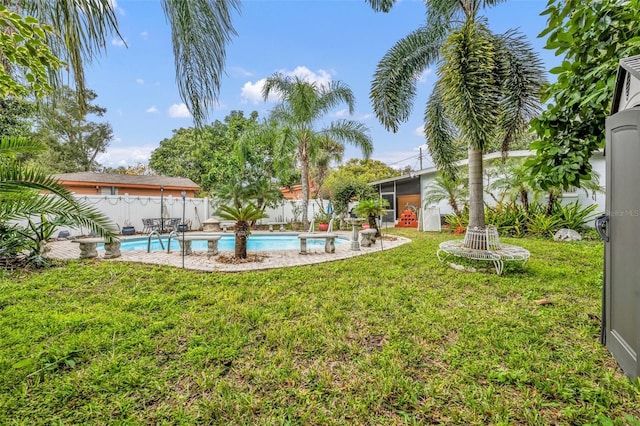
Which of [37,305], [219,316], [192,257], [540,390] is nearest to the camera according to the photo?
[540,390]

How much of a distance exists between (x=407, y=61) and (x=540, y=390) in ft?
26.3

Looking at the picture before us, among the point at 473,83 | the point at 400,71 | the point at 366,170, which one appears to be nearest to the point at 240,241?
the point at 473,83

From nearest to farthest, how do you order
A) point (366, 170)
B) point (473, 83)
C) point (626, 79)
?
point (626, 79)
point (473, 83)
point (366, 170)

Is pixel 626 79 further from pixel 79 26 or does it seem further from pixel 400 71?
pixel 400 71

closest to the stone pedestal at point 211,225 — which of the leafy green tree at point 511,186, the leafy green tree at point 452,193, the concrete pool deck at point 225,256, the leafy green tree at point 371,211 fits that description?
the concrete pool deck at point 225,256

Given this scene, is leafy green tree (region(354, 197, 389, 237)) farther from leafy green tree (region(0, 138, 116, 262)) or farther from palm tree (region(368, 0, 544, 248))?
leafy green tree (region(0, 138, 116, 262))

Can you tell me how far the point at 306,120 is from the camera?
12.6 meters

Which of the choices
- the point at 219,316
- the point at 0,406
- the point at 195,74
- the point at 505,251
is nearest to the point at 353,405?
the point at 219,316

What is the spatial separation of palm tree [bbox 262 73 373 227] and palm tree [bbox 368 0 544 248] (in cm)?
480

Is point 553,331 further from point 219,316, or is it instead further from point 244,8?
point 244,8

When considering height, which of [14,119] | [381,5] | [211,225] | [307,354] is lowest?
[307,354]

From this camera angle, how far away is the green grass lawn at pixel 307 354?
2029 millimetres

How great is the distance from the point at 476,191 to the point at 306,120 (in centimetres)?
834

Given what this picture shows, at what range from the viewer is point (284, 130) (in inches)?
486
